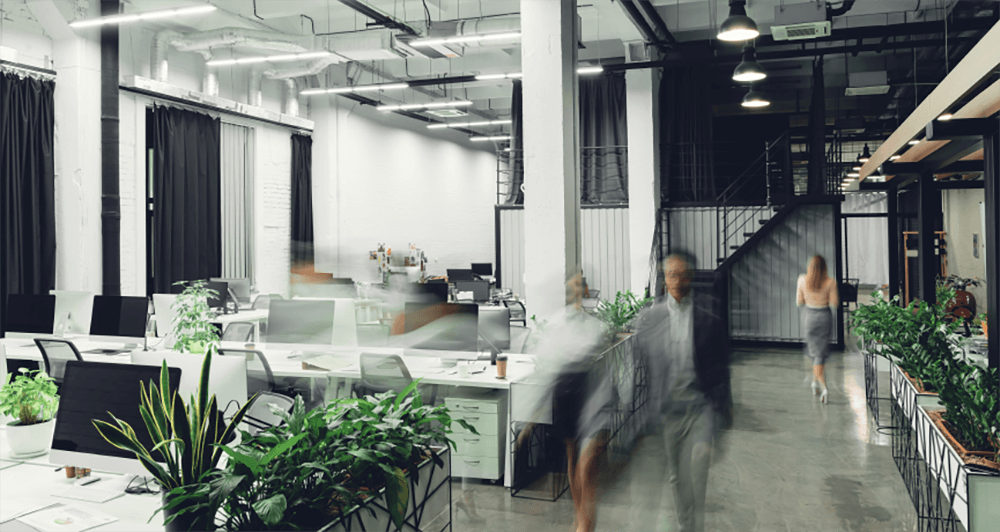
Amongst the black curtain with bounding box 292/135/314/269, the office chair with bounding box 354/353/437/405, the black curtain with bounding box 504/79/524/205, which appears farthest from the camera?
the black curtain with bounding box 504/79/524/205

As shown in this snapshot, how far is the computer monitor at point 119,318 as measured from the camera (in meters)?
5.83

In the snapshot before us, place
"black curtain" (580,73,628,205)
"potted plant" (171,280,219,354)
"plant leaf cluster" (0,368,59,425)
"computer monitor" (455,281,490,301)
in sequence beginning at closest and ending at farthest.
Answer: "plant leaf cluster" (0,368,59,425) → "potted plant" (171,280,219,354) → "computer monitor" (455,281,490,301) → "black curtain" (580,73,628,205)

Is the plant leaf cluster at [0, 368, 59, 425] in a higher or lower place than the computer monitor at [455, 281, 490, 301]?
lower

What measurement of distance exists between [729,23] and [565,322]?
3.13 m

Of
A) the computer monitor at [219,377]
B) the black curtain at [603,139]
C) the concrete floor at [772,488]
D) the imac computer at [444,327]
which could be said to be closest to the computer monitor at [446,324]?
the imac computer at [444,327]

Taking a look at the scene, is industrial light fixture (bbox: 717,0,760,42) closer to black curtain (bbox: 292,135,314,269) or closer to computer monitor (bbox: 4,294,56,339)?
computer monitor (bbox: 4,294,56,339)

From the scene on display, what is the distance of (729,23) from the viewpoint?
19.8 feet

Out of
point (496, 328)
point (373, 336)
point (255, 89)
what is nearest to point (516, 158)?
point (255, 89)

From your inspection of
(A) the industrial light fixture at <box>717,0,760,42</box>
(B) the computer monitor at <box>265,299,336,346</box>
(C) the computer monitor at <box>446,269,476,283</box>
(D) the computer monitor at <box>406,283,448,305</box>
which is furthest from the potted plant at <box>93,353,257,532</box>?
(C) the computer monitor at <box>446,269,476,283</box>

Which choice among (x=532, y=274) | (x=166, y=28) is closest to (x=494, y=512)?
(x=532, y=274)

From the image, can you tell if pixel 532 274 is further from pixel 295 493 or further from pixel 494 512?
pixel 295 493

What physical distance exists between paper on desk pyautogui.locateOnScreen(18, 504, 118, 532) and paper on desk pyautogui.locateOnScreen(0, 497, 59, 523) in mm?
39

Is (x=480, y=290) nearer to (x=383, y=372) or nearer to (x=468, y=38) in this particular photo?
(x=468, y=38)

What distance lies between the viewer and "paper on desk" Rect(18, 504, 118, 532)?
2143 mm
